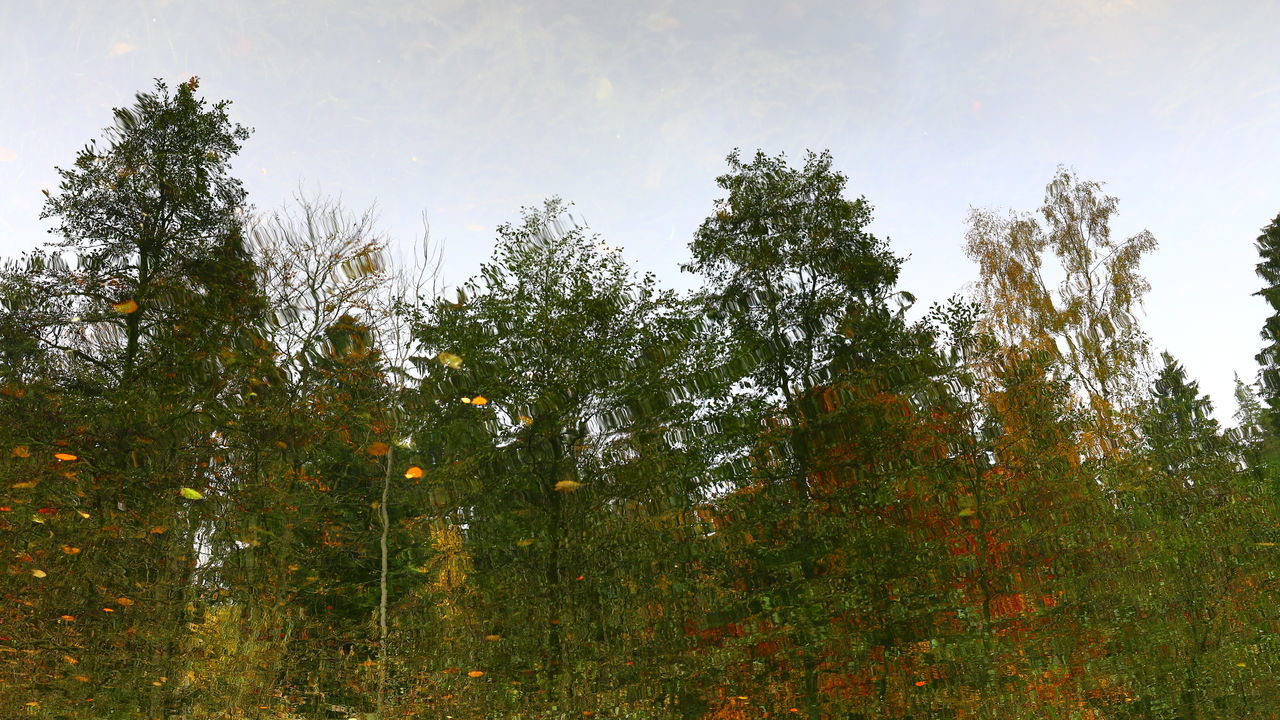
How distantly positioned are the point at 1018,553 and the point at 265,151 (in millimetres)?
13396

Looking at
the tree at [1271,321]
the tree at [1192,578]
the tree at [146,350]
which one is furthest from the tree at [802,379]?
the tree at [1271,321]

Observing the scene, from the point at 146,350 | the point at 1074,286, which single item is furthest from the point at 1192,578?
the point at 146,350

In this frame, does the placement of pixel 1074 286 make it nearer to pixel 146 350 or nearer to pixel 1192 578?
pixel 1192 578

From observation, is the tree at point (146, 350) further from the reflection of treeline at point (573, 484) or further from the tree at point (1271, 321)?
the tree at point (1271, 321)

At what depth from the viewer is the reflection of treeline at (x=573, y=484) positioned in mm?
7594

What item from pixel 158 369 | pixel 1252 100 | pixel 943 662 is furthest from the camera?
pixel 1252 100

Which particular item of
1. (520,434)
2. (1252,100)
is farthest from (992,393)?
(520,434)

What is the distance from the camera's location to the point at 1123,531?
9.48 m

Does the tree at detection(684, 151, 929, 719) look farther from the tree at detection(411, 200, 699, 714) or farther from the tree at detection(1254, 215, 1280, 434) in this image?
the tree at detection(1254, 215, 1280, 434)

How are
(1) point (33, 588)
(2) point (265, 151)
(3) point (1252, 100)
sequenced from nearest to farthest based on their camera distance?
(1) point (33, 588) → (2) point (265, 151) → (3) point (1252, 100)

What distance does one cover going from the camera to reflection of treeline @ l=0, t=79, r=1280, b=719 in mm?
7594

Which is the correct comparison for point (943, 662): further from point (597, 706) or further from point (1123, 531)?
point (597, 706)

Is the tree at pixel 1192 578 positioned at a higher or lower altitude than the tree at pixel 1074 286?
lower

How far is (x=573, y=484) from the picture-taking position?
380 inches
